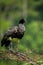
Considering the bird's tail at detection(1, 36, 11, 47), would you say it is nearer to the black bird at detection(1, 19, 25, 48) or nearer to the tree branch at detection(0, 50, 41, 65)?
the black bird at detection(1, 19, 25, 48)

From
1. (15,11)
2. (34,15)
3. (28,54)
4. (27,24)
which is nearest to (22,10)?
(15,11)

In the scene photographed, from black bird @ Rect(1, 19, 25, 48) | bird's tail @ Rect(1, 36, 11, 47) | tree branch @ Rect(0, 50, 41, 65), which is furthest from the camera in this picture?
black bird @ Rect(1, 19, 25, 48)

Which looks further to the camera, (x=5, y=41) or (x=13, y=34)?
(x=13, y=34)

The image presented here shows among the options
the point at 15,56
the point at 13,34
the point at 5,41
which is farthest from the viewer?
the point at 13,34

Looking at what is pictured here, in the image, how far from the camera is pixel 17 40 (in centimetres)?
419

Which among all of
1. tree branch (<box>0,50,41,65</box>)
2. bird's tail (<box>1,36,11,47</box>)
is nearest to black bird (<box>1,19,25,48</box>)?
bird's tail (<box>1,36,11,47</box>)

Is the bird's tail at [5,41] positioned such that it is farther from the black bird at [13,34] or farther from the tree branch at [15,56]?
the tree branch at [15,56]

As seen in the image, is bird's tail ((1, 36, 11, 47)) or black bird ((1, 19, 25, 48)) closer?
bird's tail ((1, 36, 11, 47))

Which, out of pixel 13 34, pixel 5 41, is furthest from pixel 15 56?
pixel 13 34

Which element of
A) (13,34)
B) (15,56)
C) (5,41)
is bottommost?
(15,56)

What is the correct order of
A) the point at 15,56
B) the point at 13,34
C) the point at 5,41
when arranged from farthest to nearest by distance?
the point at 13,34 → the point at 5,41 → the point at 15,56

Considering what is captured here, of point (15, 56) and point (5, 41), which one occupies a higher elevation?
point (5, 41)

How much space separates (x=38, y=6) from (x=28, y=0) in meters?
1.21

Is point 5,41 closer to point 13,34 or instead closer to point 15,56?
point 13,34
